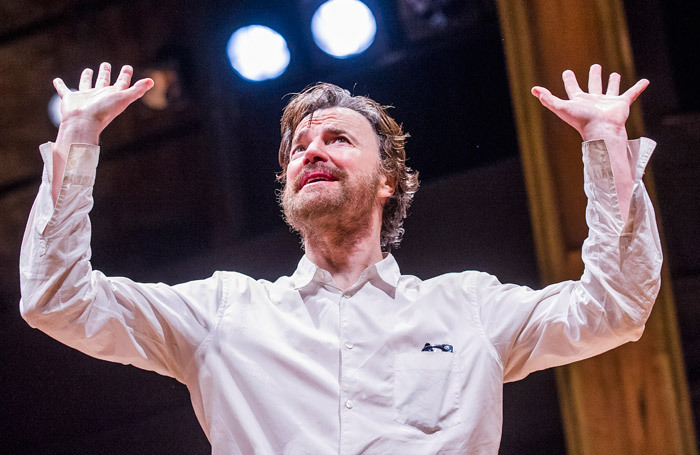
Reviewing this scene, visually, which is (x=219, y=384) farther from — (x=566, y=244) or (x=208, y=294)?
(x=566, y=244)

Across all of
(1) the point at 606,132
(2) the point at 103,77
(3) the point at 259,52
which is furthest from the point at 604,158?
(3) the point at 259,52

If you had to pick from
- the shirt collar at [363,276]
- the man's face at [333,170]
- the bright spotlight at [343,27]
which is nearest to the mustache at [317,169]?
the man's face at [333,170]

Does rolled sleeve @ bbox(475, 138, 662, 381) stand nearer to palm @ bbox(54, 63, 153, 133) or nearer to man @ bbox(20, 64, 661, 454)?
man @ bbox(20, 64, 661, 454)

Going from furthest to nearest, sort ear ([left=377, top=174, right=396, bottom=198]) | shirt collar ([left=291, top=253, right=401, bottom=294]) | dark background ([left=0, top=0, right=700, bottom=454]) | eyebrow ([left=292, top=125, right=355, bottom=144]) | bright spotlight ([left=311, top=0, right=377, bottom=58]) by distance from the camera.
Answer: bright spotlight ([left=311, top=0, right=377, bottom=58]) < dark background ([left=0, top=0, right=700, bottom=454]) < ear ([left=377, top=174, right=396, bottom=198]) < eyebrow ([left=292, top=125, right=355, bottom=144]) < shirt collar ([left=291, top=253, right=401, bottom=294])

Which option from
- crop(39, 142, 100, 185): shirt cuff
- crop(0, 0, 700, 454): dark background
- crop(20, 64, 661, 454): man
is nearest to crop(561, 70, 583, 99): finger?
crop(20, 64, 661, 454): man

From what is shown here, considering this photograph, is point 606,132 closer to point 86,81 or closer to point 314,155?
point 314,155

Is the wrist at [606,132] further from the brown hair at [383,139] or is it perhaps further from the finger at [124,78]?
the finger at [124,78]

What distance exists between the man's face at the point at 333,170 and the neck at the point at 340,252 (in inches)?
1.9

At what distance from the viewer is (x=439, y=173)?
239cm

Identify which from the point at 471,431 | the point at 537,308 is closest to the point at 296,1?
the point at 537,308

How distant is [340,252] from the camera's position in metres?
1.83

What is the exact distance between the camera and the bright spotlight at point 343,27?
2.44 m

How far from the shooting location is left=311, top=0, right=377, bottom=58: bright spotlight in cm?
244

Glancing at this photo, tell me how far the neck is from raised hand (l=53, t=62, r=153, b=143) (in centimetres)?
63
